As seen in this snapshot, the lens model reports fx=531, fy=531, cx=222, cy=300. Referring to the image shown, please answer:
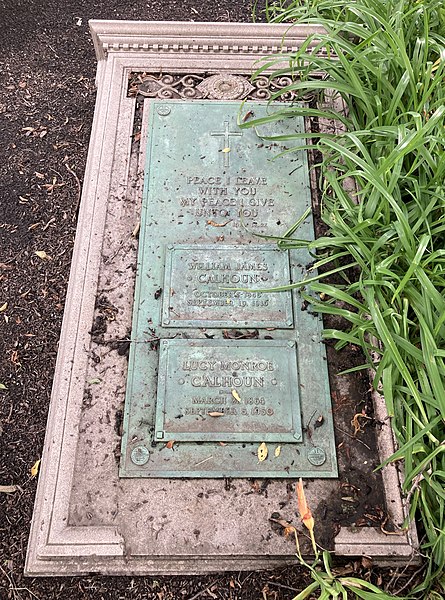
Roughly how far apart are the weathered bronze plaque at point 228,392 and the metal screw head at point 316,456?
8 cm

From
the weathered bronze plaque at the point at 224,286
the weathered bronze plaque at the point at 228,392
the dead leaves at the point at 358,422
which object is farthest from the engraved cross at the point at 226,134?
the dead leaves at the point at 358,422

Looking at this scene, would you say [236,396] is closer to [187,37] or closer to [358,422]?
[358,422]

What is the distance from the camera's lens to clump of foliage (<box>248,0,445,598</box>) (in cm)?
204

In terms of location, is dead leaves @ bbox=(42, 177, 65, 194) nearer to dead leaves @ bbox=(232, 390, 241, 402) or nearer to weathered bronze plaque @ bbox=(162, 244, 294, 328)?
weathered bronze plaque @ bbox=(162, 244, 294, 328)

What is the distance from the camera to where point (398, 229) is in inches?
84.5

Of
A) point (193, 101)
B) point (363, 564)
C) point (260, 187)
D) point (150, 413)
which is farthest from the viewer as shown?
point (193, 101)

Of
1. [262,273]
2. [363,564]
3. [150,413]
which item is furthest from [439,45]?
[363,564]

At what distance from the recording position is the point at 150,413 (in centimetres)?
228

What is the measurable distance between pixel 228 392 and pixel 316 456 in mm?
453

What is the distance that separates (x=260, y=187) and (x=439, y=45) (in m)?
1.12

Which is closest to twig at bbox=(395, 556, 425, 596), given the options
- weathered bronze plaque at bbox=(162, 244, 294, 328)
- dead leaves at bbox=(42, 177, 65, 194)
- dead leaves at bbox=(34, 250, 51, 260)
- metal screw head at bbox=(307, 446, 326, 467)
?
metal screw head at bbox=(307, 446, 326, 467)

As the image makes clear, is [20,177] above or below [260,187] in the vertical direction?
above

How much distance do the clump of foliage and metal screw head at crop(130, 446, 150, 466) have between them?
917mm

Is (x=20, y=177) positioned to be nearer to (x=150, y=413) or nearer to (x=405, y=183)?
(x=150, y=413)
